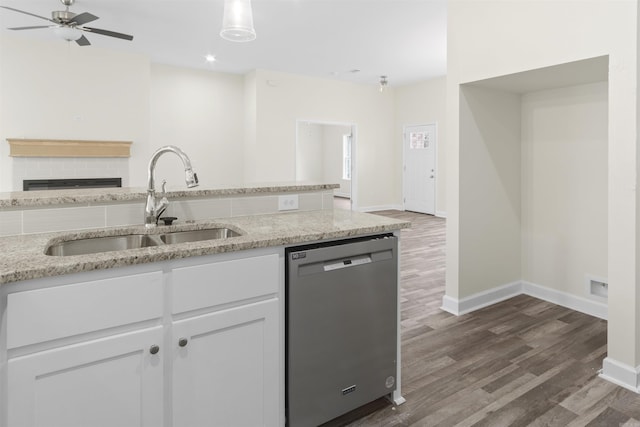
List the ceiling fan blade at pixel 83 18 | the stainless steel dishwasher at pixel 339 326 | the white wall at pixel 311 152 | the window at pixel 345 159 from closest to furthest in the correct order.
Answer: the stainless steel dishwasher at pixel 339 326 → the ceiling fan blade at pixel 83 18 → the window at pixel 345 159 → the white wall at pixel 311 152

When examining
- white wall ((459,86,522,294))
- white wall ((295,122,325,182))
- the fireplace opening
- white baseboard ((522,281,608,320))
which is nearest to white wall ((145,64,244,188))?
the fireplace opening

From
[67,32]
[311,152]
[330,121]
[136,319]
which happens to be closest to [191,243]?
[136,319]

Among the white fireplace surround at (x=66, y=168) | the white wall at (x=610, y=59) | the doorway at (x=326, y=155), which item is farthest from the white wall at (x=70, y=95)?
the doorway at (x=326, y=155)

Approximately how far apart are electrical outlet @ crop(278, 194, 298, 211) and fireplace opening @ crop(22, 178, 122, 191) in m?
4.72

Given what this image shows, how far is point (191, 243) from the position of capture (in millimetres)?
Result: 1468

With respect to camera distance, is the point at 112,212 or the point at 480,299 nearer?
the point at 112,212

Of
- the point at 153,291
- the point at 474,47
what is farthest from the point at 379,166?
the point at 153,291

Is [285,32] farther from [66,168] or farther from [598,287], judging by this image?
[598,287]

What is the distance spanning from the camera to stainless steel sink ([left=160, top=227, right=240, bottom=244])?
1.85 m

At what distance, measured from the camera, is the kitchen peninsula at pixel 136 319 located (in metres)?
1.18

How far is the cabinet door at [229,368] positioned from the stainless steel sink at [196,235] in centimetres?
45

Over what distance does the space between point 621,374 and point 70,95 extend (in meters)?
6.81

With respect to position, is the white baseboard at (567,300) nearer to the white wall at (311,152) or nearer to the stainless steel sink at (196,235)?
the stainless steel sink at (196,235)

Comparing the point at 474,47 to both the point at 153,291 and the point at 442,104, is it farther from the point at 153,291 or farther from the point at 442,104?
the point at 442,104
